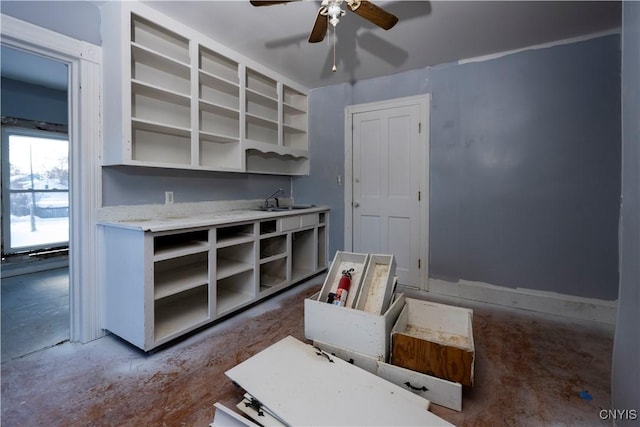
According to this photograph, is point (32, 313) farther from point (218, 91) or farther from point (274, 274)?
point (218, 91)

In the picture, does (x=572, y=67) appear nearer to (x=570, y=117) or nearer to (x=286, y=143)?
(x=570, y=117)

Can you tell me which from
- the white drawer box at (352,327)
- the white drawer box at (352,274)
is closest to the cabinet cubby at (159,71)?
the white drawer box at (352,274)

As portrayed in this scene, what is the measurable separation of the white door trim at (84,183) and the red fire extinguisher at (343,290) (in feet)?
5.63

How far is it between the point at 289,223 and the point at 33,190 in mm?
3690

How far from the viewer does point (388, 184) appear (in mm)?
3367

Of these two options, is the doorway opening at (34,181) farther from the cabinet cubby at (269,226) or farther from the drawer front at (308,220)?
the drawer front at (308,220)

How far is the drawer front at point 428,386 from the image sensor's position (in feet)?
4.64

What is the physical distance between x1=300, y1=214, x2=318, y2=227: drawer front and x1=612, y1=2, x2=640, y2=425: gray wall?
2.50 m

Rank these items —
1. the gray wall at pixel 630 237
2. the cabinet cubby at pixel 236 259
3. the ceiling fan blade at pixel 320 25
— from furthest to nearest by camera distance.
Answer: the cabinet cubby at pixel 236 259, the ceiling fan blade at pixel 320 25, the gray wall at pixel 630 237

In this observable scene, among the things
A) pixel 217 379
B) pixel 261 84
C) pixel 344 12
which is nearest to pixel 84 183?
pixel 217 379

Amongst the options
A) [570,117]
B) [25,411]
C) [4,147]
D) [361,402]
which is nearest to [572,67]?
[570,117]

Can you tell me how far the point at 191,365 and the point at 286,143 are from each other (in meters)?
2.79

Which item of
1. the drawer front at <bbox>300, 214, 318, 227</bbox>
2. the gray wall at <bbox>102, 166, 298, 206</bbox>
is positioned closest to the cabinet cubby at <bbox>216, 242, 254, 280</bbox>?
the gray wall at <bbox>102, 166, 298, 206</bbox>

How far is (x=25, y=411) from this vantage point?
1.42 metres
